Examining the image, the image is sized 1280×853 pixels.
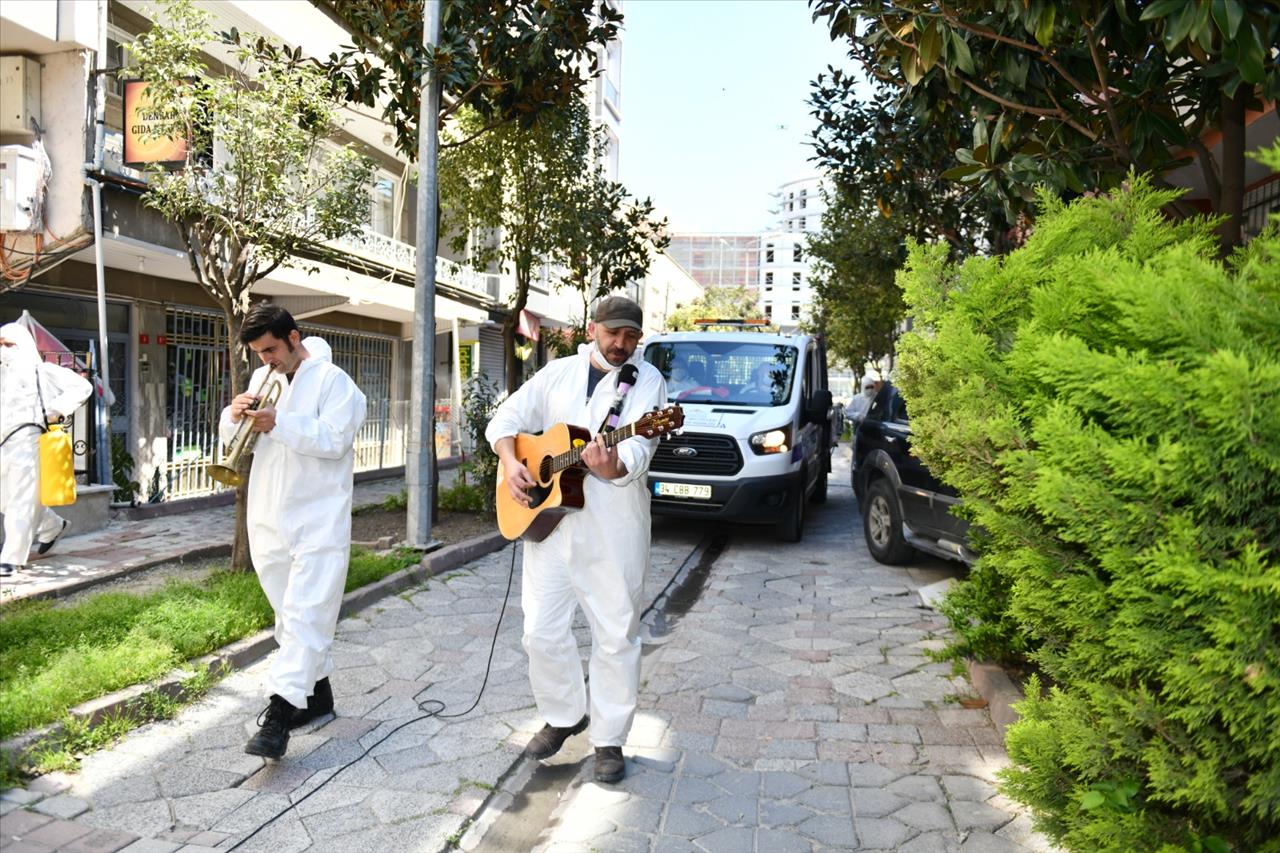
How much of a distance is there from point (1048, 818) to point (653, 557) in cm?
650

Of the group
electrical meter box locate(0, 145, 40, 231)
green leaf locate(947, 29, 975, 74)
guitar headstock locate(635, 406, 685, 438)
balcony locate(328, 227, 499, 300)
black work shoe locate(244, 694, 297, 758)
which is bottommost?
black work shoe locate(244, 694, 297, 758)

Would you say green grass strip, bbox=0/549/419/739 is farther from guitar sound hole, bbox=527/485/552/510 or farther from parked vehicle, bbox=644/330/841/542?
parked vehicle, bbox=644/330/841/542

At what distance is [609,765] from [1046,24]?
3741 mm

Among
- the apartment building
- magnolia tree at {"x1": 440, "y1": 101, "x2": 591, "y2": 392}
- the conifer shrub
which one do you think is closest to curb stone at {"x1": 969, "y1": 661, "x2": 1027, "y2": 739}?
the conifer shrub

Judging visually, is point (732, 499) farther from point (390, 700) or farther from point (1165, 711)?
point (1165, 711)

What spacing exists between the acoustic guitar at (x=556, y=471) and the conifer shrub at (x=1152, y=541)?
140 centimetres

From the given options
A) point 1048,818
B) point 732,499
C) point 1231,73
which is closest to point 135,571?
point 732,499

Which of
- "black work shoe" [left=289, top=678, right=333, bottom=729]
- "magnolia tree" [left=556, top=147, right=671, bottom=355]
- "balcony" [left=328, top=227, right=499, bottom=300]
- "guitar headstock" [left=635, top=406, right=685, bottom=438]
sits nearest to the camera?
"guitar headstock" [left=635, top=406, right=685, bottom=438]

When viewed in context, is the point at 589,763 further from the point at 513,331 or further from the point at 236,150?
the point at 513,331

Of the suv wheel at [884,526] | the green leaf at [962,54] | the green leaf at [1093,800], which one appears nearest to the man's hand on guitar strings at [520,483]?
the green leaf at [1093,800]

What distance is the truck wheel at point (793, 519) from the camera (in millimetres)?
10172

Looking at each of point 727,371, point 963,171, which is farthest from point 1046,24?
point 727,371

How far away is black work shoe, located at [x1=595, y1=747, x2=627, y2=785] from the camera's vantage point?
4.02 m

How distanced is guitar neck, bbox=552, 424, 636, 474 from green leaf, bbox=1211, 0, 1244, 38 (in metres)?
2.51
